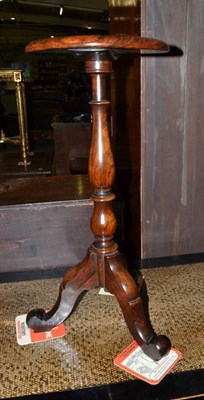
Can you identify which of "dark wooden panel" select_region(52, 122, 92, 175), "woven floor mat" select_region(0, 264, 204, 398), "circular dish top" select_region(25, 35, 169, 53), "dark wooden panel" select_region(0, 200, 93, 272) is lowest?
"woven floor mat" select_region(0, 264, 204, 398)

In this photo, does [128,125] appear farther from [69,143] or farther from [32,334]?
[69,143]

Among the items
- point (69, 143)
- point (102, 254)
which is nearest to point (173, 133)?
point (102, 254)

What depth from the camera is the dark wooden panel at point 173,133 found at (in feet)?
3.84

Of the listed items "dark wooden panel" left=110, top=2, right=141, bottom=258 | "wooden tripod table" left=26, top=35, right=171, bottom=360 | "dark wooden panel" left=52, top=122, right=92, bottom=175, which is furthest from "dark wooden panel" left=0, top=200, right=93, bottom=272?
"dark wooden panel" left=52, top=122, right=92, bottom=175

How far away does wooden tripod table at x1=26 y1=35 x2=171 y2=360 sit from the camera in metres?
0.81

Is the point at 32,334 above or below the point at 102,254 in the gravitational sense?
below

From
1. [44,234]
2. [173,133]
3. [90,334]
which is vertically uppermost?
[173,133]

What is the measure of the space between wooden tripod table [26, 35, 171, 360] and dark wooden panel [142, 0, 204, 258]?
0.37 meters

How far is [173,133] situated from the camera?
1278 millimetres

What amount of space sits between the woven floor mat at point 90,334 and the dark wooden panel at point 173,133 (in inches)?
6.2

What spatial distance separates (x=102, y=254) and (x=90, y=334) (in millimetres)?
264

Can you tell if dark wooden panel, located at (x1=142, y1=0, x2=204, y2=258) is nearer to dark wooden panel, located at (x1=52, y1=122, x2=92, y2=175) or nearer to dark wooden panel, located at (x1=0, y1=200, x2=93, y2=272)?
dark wooden panel, located at (x1=0, y1=200, x2=93, y2=272)

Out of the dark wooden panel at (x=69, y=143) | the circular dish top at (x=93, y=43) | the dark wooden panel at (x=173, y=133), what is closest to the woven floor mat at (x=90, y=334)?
the dark wooden panel at (x=173, y=133)

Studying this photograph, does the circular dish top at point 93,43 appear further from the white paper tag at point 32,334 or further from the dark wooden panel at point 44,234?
the white paper tag at point 32,334
